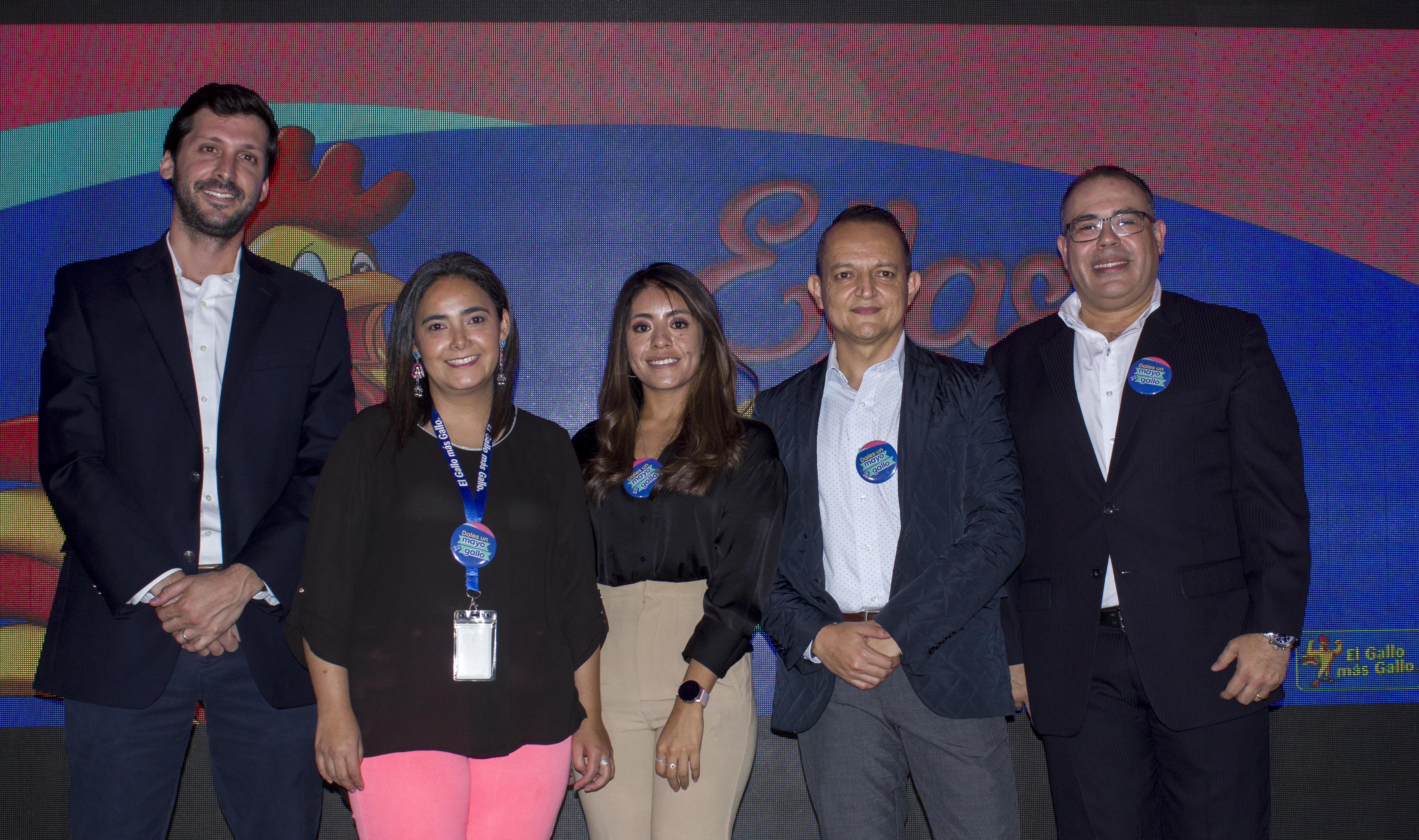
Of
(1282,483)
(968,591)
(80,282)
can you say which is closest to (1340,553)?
(1282,483)

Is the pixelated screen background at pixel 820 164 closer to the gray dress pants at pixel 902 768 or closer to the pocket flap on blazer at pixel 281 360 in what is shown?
the pocket flap on blazer at pixel 281 360

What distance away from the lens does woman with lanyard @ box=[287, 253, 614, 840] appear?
5.93ft

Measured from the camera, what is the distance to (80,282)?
2.25 m

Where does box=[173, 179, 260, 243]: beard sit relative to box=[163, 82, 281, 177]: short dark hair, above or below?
below

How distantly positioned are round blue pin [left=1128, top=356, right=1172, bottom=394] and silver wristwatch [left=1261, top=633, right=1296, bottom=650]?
65cm

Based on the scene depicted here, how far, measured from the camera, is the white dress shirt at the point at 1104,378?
234cm

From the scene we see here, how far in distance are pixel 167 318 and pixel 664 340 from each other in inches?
49.8

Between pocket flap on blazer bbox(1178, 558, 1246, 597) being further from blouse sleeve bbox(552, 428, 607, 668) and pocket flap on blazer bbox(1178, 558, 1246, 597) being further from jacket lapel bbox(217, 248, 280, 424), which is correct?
jacket lapel bbox(217, 248, 280, 424)

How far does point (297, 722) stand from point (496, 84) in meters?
2.42

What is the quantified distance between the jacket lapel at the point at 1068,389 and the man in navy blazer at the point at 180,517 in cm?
194

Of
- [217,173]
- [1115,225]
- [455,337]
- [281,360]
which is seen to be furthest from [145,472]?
[1115,225]

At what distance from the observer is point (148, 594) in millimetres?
2107

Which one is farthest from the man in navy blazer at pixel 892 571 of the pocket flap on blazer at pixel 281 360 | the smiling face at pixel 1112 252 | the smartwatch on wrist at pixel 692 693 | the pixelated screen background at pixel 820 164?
the pocket flap on blazer at pixel 281 360

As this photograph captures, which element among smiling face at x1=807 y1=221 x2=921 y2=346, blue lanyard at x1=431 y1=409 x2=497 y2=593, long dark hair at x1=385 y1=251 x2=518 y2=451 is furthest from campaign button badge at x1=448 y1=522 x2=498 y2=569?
smiling face at x1=807 y1=221 x2=921 y2=346
